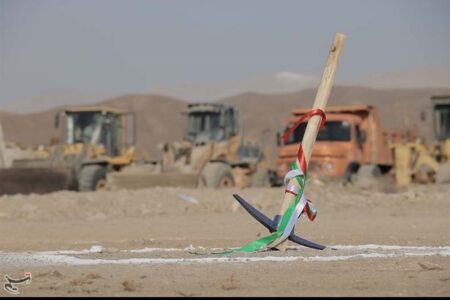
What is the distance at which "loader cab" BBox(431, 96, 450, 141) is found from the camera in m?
35.0

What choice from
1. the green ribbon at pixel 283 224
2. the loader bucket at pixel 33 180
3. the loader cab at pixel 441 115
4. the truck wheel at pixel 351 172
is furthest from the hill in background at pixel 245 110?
the green ribbon at pixel 283 224

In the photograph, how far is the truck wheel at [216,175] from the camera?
30.0 meters

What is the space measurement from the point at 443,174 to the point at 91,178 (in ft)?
38.1

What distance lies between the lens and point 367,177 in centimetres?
3031

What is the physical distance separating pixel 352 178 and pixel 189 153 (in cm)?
542

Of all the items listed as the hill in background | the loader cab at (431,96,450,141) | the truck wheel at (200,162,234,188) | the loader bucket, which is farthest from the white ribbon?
the hill in background

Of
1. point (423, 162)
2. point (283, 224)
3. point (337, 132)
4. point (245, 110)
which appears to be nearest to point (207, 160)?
point (337, 132)

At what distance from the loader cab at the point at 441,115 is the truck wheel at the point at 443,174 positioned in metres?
2.60

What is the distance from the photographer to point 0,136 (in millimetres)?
30562

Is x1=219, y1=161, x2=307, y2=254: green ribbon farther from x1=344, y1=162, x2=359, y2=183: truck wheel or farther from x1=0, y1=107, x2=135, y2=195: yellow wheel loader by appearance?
x1=344, y1=162, x2=359, y2=183: truck wheel

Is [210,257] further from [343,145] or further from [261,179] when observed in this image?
[261,179]

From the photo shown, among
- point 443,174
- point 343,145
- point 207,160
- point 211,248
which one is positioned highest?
point 211,248

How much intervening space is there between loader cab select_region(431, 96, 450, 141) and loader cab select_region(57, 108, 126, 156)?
1162 centimetres

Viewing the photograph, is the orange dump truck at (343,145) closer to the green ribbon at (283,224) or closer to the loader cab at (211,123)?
the loader cab at (211,123)
